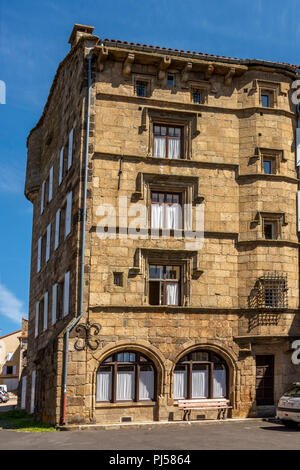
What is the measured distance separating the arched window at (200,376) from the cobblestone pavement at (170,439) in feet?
7.00

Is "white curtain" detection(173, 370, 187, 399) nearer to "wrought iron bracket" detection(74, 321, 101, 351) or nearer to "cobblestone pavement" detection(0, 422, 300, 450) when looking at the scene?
"cobblestone pavement" detection(0, 422, 300, 450)

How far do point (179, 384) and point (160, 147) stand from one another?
10056 millimetres

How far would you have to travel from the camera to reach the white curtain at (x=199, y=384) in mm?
25672

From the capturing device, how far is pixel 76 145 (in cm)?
2730

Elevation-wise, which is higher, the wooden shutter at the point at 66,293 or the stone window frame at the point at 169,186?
the stone window frame at the point at 169,186

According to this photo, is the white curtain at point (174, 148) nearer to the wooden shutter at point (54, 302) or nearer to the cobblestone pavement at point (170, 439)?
the wooden shutter at point (54, 302)

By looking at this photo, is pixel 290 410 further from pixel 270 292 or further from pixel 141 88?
pixel 141 88

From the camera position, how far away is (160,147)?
27312 mm

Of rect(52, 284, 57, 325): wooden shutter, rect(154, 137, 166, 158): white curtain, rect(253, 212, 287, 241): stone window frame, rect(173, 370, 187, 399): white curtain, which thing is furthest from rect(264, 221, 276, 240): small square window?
rect(52, 284, 57, 325): wooden shutter

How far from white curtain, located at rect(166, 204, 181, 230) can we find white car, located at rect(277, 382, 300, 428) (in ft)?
27.2

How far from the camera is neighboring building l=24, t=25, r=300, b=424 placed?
81.7ft

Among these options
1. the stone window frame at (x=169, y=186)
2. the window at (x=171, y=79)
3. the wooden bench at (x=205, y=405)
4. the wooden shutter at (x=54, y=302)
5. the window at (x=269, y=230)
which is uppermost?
the window at (x=171, y=79)

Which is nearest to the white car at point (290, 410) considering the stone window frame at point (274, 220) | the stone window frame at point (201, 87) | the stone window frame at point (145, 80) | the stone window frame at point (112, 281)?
the stone window frame at point (274, 220)
